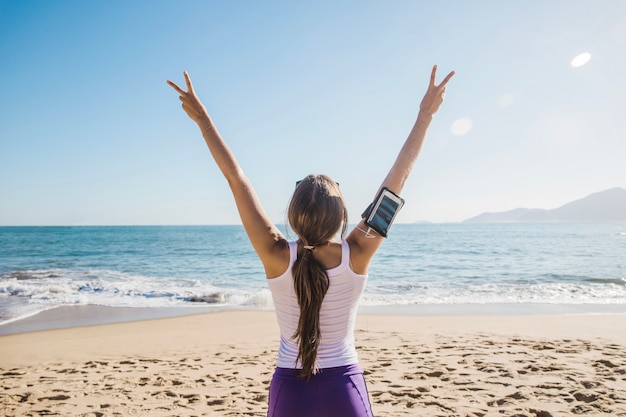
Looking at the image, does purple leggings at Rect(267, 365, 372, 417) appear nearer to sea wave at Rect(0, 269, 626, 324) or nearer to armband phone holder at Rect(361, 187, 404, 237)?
armband phone holder at Rect(361, 187, 404, 237)

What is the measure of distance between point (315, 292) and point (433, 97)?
4.05 feet

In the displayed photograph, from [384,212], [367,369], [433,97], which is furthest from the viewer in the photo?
[367,369]

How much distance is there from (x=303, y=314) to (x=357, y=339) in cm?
673

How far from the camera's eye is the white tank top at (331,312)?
1458mm

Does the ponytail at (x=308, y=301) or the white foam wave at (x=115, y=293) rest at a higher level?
the ponytail at (x=308, y=301)

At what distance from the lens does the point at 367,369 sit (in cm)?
588

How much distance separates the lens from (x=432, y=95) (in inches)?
81.0

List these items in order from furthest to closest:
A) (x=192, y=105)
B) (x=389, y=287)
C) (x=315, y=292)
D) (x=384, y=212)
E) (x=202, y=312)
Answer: (x=389, y=287) < (x=202, y=312) < (x=192, y=105) < (x=384, y=212) < (x=315, y=292)

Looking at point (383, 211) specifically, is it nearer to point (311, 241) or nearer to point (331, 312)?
point (311, 241)

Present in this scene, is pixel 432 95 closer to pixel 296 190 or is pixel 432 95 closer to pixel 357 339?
pixel 296 190

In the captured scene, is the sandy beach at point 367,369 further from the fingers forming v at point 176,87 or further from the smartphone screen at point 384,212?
the fingers forming v at point 176,87

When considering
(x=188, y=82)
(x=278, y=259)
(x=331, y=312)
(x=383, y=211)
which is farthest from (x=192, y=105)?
(x=331, y=312)

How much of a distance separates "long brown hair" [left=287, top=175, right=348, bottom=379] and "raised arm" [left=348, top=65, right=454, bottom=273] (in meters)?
0.10

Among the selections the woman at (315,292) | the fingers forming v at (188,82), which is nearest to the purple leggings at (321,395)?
the woman at (315,292)
